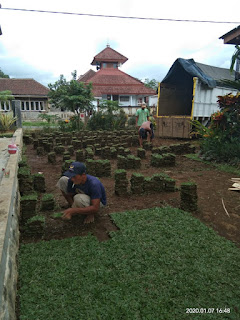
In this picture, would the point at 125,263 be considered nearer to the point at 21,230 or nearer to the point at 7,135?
the point at 21,230

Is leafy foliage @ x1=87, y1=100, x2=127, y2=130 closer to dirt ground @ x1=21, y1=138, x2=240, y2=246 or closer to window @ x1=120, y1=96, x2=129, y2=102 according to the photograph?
dirt ground @ x1=21, y1=138, x2=240, y2=246

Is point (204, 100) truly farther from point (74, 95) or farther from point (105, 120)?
point (74, 95)

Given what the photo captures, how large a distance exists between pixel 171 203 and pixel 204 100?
9.48m

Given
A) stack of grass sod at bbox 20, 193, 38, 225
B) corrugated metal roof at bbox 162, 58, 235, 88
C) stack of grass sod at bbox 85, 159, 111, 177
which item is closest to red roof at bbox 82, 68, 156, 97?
corrugated metal roof at bbox 162, 58, 235, 88

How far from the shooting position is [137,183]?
473cm

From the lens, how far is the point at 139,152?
7.93 metres

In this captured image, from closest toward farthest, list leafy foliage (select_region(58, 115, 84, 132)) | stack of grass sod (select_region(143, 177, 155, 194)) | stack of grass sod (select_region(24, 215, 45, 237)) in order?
stack of grass sod (select_region(24, 215, 45, 237)), stack of grass sod (select_region(143, 177, 155, 194)), leafy foliage (select_region(58, 115, 84, 132))

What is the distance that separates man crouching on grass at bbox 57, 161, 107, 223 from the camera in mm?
3238

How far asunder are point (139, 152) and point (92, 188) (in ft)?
15.6

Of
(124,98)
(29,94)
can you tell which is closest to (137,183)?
(124,98)

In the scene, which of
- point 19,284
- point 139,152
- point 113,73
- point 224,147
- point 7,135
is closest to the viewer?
point 19,284

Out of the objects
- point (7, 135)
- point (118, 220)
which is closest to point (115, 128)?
point (7, 135)

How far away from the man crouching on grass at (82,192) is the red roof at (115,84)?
76.3 ft

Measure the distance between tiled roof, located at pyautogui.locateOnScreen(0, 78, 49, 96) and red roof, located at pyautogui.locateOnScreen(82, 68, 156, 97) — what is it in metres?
5.61
